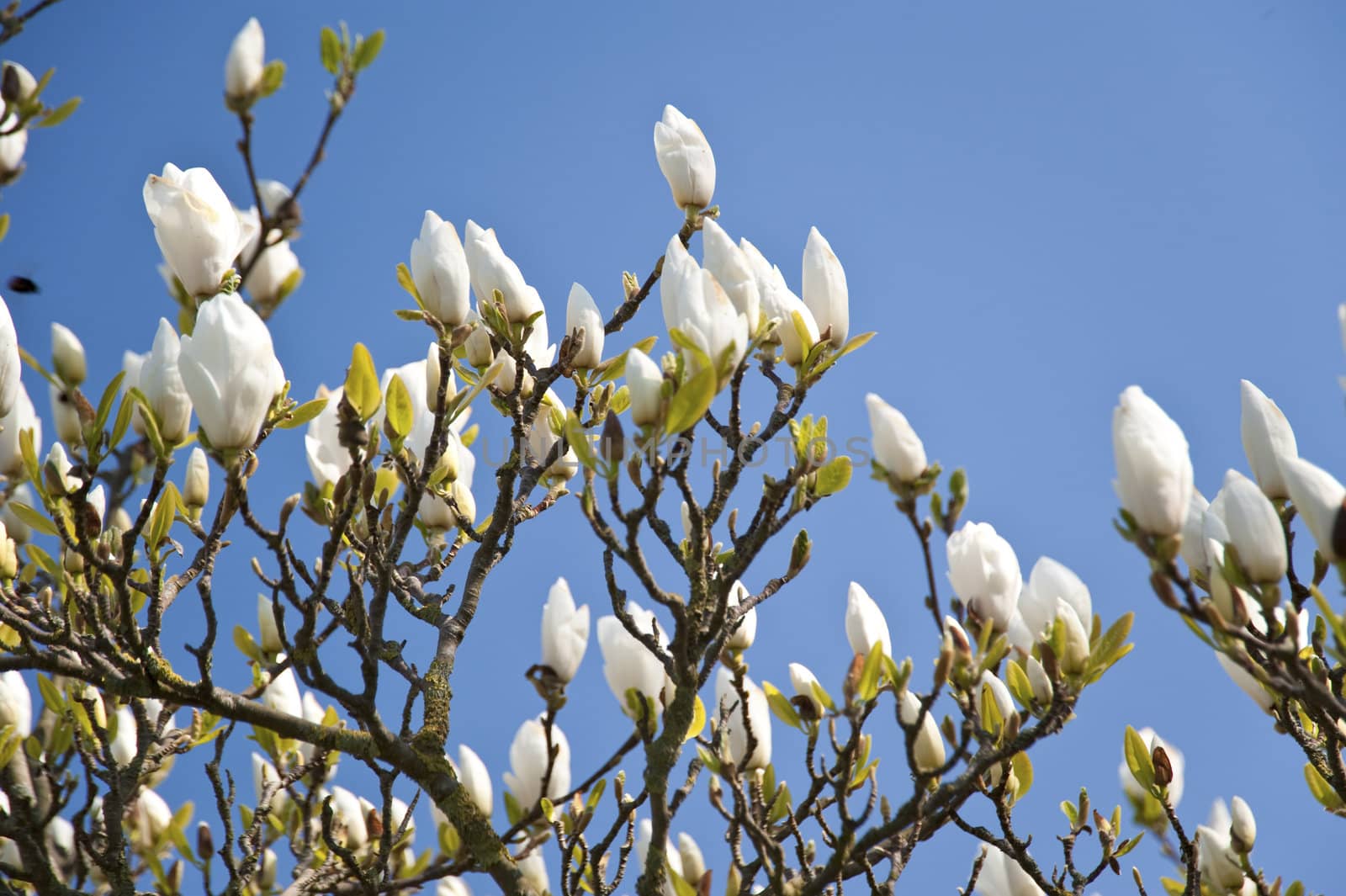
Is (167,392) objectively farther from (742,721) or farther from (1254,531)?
(1254,531)

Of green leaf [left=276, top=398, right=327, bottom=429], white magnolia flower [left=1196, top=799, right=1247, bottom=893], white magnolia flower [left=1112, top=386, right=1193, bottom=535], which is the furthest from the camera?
white magnolia flower [left=1196, top=799, right=1247, bottom=893]

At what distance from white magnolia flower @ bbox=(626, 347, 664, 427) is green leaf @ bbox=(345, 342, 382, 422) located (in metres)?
0.36

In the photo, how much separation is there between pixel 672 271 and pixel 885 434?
35 cm

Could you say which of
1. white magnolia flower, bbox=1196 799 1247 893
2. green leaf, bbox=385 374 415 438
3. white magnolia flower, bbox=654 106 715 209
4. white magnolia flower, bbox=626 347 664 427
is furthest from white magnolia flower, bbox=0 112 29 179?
white magnolia flower, bbox=1196 799 1247 893

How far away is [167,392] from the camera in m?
1.55

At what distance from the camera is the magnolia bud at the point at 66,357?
181cm

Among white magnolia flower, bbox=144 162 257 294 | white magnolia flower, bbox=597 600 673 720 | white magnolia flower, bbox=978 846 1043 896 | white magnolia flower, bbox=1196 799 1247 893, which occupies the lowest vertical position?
white magnolia flower, bbox=1196 799 1247 893

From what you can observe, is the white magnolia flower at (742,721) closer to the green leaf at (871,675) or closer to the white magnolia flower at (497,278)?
the green leaf at (871,675)

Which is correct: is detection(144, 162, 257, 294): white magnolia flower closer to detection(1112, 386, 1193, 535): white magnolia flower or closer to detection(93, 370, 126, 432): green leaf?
detection(93, 370, 126, 432): green leaf

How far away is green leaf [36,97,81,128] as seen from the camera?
1840 millimetres

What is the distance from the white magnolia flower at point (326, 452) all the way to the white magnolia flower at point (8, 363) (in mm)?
408

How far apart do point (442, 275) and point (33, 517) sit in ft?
2.28

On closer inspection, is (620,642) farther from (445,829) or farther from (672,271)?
(445,829)

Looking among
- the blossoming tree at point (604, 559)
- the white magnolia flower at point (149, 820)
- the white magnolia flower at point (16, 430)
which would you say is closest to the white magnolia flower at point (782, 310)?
the blossoming tree at point (604, 559)
